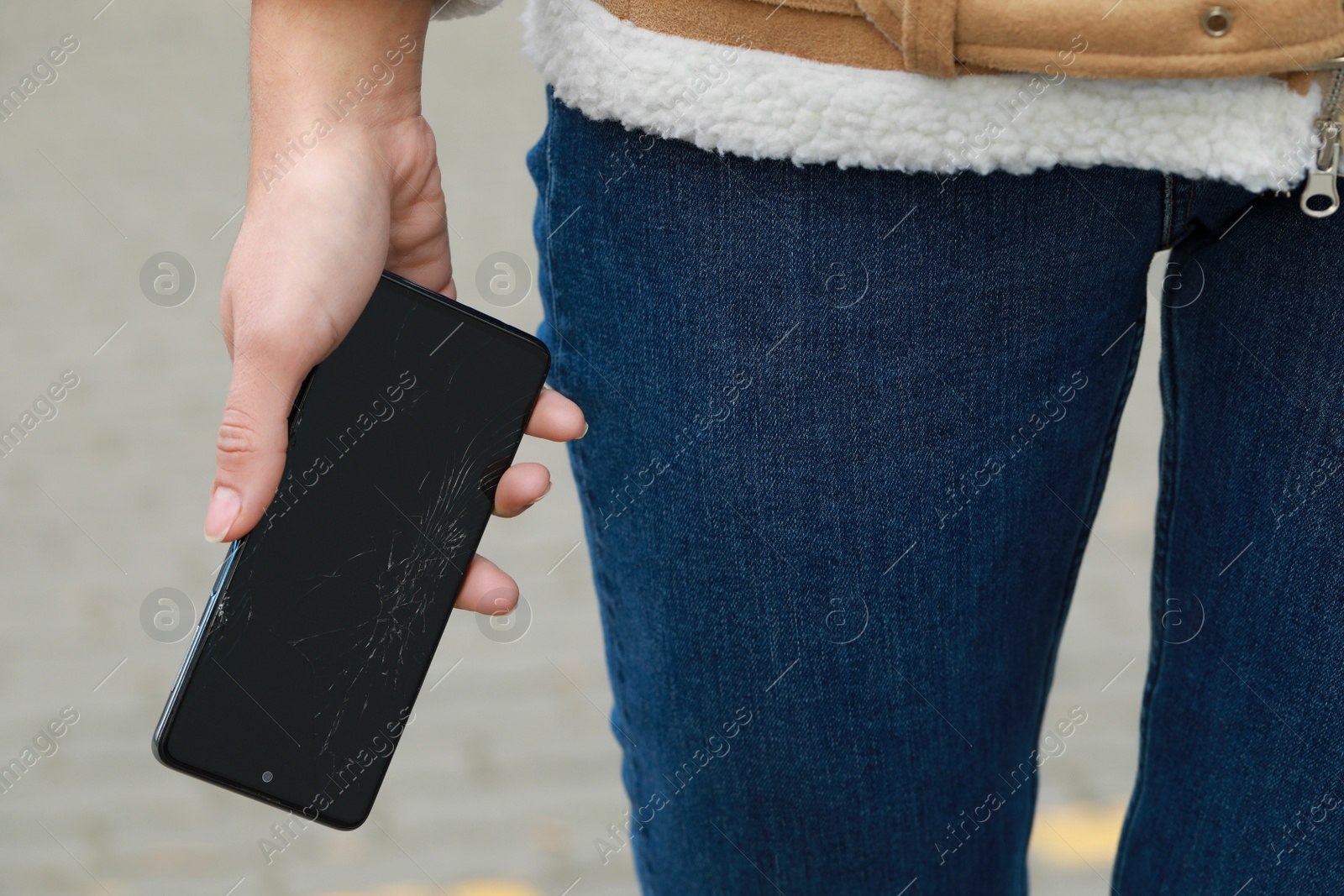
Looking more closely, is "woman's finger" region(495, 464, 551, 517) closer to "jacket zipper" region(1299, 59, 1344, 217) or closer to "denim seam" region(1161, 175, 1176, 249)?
"denim seam" region(1161, 175, 1176, 249)

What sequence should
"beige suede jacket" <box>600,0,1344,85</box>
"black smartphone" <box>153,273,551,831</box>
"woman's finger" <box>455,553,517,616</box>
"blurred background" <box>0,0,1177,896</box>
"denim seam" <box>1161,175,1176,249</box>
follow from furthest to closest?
1. "blurred background" <box>0,0,1177,896</box>
2. "woman's finger" <box>455,553,517,616</box>
3. "black smartphone" <box>153,273,551,831</box>
4. "denim seam" <box>1161,175,1176,249</box>
5. "beige suede jacket" <box>600,0,1344,85</box>

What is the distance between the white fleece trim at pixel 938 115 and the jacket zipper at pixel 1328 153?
13 mm

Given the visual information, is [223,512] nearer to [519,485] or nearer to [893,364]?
[519,485]

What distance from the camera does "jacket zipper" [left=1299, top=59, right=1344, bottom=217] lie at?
865 mm

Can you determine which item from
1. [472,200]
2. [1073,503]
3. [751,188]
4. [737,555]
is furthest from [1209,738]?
[472,200]

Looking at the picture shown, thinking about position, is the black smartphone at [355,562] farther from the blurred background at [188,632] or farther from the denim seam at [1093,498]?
the blurred background at [188,632]

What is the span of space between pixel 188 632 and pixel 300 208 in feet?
7.55

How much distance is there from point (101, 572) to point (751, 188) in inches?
107

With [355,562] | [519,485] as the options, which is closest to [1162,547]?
[519,485]

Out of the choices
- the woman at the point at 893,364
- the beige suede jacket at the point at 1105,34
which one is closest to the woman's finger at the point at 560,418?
the woman at the point at 893,364

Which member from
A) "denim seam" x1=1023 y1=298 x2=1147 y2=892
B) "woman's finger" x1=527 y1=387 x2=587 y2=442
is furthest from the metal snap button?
"woman's finger" x1=527 y1=387 x2=587 y2=442

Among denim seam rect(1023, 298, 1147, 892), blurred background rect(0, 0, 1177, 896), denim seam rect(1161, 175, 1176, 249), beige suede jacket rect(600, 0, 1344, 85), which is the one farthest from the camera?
blurred background rect(0, 0, 1177, 896)

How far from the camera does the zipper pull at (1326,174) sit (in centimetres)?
87

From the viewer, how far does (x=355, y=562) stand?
1.21 m
